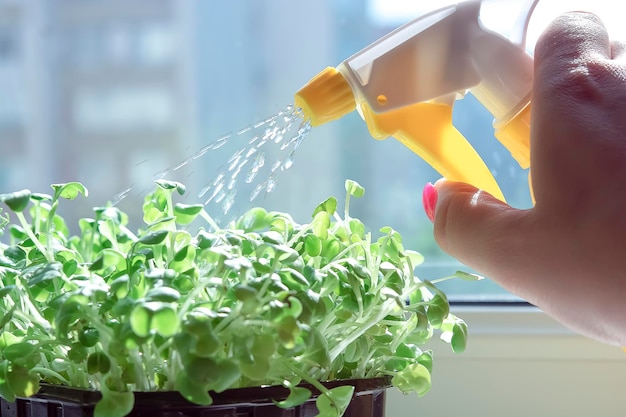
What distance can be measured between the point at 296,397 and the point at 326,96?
0.25 m

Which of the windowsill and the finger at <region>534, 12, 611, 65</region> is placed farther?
the windowsill

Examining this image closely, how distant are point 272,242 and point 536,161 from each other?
0.61ft

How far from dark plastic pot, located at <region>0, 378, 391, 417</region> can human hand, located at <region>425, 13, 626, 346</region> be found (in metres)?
0.13

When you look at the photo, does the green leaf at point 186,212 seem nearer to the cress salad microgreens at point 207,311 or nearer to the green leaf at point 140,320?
the cress salad microgreens at point 207,311

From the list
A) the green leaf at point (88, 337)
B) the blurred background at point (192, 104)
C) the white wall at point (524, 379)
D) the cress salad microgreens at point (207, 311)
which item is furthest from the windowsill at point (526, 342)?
the green leaf at point (88, 337)

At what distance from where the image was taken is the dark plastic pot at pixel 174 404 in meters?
0.45

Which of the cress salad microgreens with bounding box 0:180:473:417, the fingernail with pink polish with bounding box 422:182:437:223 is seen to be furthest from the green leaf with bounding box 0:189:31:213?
the fingernail with pink polish with bounding box 422:182:437:223

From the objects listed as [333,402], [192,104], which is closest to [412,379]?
[333,402]

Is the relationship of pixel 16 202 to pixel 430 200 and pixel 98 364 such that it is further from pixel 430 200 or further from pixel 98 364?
pixel 430 200

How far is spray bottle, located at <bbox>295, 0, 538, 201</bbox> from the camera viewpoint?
2.01ft

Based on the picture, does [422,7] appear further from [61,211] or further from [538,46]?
[61,211]

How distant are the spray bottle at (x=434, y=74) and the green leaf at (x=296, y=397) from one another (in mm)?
239

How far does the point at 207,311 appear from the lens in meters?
0.45

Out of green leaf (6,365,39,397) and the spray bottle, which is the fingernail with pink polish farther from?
green leaf (6,365,39,397)
